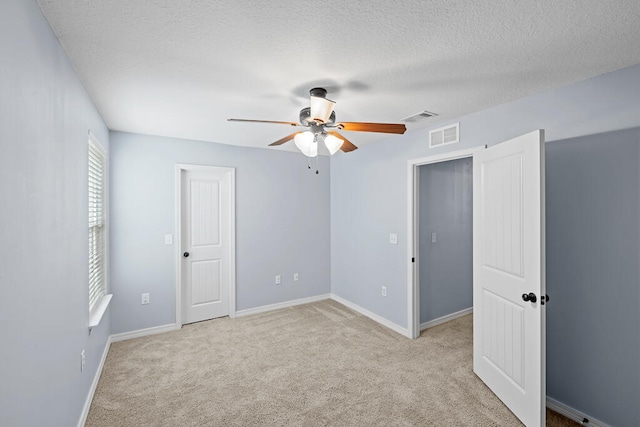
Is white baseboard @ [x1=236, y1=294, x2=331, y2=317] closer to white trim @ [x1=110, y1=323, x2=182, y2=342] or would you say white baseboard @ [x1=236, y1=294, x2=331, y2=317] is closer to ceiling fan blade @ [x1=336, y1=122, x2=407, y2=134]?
white trim @ [x1=110, y1=323, x2=182, y2=342]

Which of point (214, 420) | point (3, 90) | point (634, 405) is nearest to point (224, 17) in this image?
point (3, 90)

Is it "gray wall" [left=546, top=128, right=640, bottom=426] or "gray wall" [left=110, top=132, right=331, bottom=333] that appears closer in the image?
"gray wall" [left=546, top=128, right=640, bottom=426]

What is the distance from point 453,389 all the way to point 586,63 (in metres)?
2.54

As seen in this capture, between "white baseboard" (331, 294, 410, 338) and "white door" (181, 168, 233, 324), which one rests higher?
"white door" (181, 168, 233, 324)

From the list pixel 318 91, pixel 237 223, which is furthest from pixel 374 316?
pixel 318 91

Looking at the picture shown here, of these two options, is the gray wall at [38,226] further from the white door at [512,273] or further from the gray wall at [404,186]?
the white door at [512,273]

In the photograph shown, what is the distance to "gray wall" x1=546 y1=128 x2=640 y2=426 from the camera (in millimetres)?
1913

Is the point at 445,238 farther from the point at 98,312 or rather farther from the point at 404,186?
the point at 98,312

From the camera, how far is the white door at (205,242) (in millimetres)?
3916

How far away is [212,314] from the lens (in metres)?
4.09

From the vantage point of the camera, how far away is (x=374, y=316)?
4035 millimetres

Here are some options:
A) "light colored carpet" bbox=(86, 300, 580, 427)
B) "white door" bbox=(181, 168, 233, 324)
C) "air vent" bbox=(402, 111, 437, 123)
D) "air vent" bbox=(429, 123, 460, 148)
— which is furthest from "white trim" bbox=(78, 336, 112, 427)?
"air vent" bbox=(429, 123, 460, 148)

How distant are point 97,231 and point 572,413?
4281 mm

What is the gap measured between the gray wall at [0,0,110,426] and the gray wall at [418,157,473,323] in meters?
3.30
